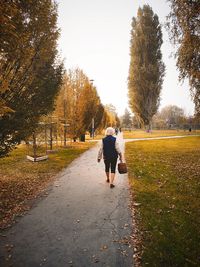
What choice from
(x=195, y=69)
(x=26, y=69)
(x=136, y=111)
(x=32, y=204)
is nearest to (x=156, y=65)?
(x=136, y=111)

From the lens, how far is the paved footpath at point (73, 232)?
390cm

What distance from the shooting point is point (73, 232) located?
4.82m

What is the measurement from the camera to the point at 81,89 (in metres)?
25.6

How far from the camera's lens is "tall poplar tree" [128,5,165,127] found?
1807 inches

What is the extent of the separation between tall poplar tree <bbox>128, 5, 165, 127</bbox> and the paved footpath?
40.5 metres

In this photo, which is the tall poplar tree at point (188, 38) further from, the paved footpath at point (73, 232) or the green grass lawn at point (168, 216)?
the paved footpath at point (73, 232)

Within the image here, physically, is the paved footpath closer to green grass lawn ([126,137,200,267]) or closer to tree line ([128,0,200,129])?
green grass lawn ([126,137,200,267])

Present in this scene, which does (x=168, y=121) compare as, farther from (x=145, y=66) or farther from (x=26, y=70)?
(x=26, y=70)

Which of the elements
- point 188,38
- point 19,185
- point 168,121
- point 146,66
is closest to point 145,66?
point 146,66

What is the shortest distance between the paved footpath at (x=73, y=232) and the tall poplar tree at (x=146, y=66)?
133 ft

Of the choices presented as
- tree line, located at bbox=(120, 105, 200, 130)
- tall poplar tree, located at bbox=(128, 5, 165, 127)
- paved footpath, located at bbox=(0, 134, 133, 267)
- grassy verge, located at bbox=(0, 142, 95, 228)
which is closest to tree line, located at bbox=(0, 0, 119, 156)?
grassy verge, located at bbox=(0, 142, 95, 228)

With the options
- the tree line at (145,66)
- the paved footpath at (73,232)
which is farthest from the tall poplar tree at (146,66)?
the paved footpath at (73,232)

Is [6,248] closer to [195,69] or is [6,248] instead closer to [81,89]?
[195,69]

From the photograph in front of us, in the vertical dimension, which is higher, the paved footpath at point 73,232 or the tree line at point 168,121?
the tree line at point 168,121
